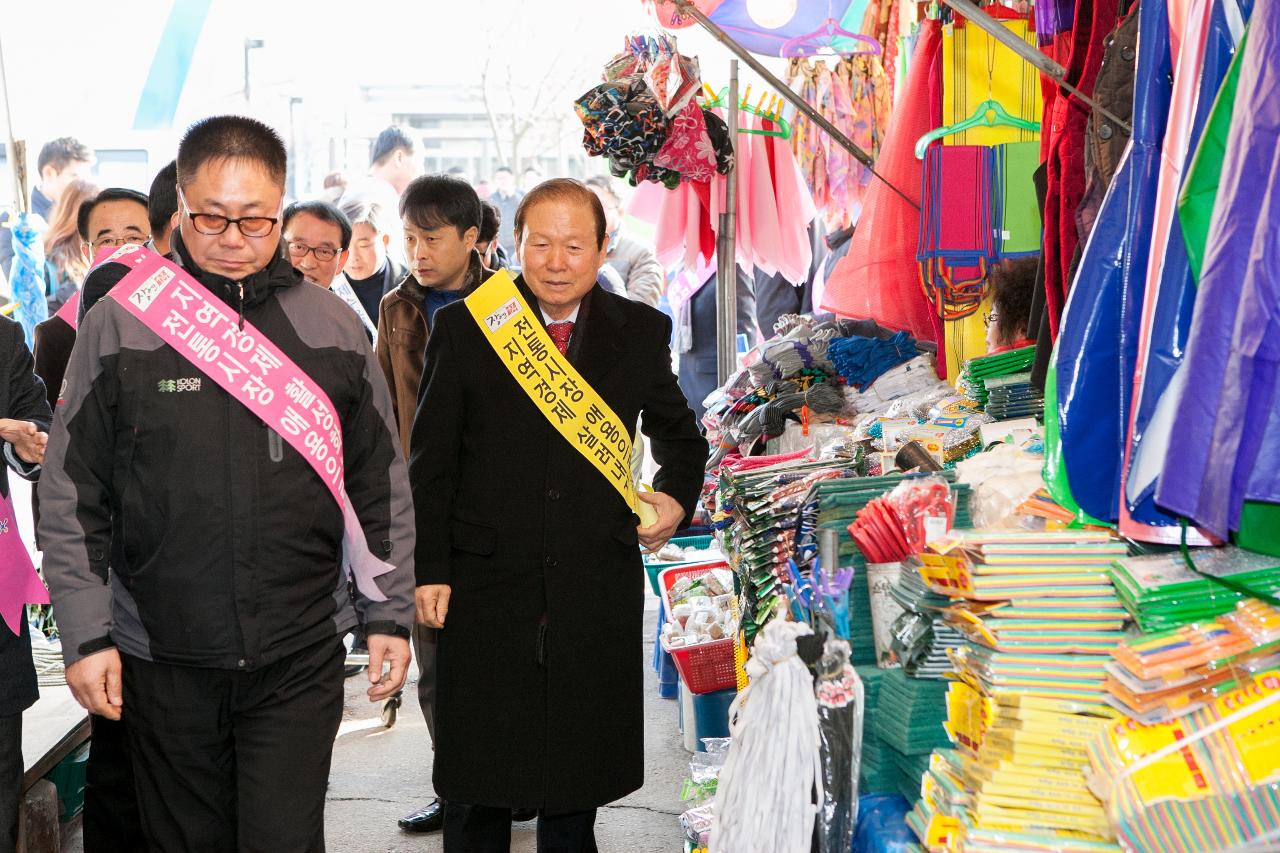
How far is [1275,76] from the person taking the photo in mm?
1628

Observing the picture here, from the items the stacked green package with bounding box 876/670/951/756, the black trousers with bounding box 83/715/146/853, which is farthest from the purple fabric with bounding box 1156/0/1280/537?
the black trousers with bounding box 83/715/146/853

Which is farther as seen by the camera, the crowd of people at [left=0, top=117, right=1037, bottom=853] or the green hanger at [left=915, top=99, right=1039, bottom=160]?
the green hanger at [left=915, top=99, right=1039, bottom=160]

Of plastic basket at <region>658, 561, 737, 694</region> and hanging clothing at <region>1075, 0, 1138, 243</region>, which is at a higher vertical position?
hanging clothing at <region>1075, 0, 1138, 243</region>

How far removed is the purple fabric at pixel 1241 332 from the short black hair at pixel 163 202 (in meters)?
2.67

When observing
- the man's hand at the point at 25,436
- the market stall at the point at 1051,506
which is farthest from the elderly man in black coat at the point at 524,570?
the man's hand at the point at 25,436

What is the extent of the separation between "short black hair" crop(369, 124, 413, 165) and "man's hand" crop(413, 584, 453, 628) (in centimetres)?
601

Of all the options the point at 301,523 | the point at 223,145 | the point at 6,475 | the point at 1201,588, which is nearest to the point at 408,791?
the point at 6,475

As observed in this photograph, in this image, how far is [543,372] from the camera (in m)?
2.98

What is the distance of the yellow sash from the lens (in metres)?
2.98

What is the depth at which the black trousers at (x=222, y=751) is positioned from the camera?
92.6 inches

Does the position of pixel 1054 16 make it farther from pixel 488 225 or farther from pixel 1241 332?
pixel 488 225

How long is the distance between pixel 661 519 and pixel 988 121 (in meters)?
1.35

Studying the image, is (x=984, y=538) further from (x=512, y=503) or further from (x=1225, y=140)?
(x=512, y=503)

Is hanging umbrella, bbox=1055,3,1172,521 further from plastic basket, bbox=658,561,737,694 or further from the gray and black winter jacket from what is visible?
plastic basket, bbox=658,561,737,694
